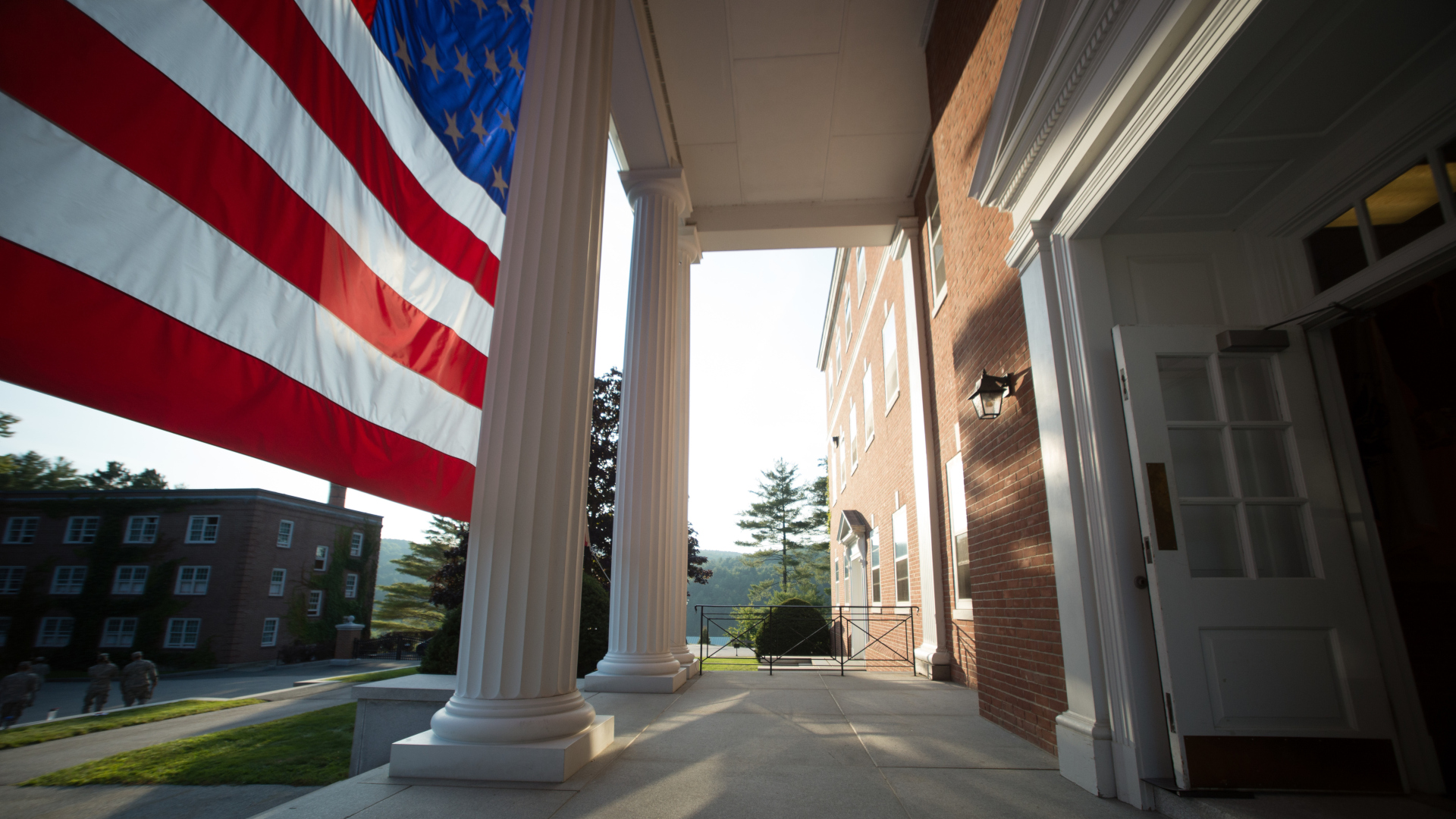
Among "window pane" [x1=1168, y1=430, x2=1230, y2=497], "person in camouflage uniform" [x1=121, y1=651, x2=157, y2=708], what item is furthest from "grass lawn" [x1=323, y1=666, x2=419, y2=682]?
"window pane" [x1=1168, y1=430, x2=1230, y2=497]

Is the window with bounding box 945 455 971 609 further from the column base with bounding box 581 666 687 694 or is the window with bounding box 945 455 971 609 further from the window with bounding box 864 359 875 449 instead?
the window with bounding box 864 359 875 449

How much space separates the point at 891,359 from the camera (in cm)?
1438

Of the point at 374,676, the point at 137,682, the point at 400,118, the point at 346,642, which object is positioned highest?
the point at 400,118

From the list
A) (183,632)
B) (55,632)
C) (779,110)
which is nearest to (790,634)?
(779,110)

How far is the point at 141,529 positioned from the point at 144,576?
9.61ft

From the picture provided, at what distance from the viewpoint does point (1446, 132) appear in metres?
3.00

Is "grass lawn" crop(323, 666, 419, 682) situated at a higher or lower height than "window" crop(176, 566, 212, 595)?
lower

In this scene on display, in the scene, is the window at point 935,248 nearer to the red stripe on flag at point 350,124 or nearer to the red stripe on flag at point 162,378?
the red stripe on flag at point 350,124

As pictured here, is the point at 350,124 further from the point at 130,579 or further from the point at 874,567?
the point at 130,579

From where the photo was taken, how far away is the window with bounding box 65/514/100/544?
125 ft

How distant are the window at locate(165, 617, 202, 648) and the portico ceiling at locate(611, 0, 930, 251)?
1757 inches

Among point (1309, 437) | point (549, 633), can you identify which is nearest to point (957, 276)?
point (1309, 437)

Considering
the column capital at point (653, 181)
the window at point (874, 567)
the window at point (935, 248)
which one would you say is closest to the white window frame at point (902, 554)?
the window at point (874, 567)

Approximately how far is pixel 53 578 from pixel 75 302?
170ft
